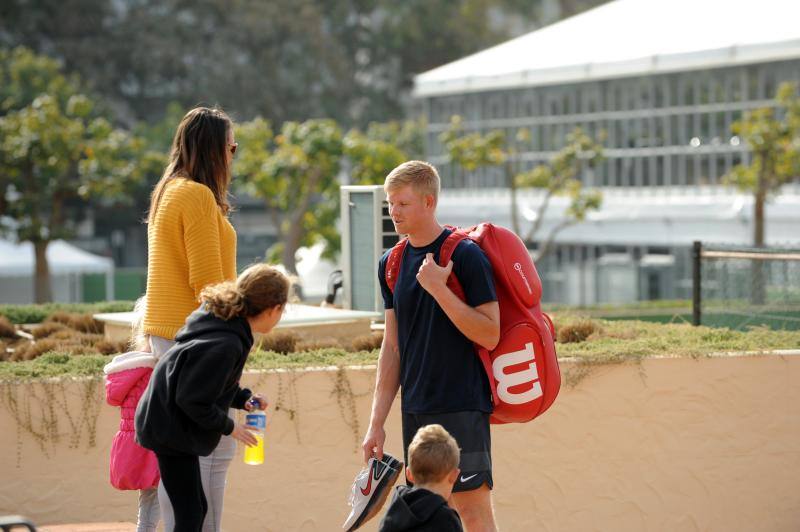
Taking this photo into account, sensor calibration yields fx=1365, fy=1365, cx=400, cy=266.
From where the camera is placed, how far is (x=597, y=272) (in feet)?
107

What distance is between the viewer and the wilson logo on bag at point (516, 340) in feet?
16.0

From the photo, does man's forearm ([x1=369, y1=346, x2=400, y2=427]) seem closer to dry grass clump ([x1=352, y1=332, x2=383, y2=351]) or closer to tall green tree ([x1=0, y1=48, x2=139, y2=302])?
dry grass clump ([x1=352, y1=332, x2=383, y2=351])

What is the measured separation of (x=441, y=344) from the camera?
15.9 feet

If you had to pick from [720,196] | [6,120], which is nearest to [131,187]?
[6,120]

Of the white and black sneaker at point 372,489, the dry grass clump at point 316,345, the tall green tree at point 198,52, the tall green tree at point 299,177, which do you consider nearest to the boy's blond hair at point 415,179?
the white and black sneaker at point 372,489

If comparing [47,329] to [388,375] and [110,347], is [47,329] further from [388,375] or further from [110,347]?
[388,375]

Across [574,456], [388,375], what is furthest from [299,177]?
[388,375]

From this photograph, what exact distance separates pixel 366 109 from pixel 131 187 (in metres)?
30.5

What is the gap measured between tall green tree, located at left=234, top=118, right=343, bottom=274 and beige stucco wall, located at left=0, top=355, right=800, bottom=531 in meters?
19.1

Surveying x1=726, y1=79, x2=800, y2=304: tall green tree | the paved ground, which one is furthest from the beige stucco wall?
x1=726, y1=79, x2=800, y2=304: tall green tree

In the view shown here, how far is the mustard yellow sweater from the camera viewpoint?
Result: 205 inches

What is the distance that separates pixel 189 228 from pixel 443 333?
1.09m

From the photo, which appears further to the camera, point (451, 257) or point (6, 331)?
point (6, 331)

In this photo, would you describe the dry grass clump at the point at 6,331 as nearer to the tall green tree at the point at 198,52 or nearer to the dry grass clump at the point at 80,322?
the dry grass clump at the point at 80,322
